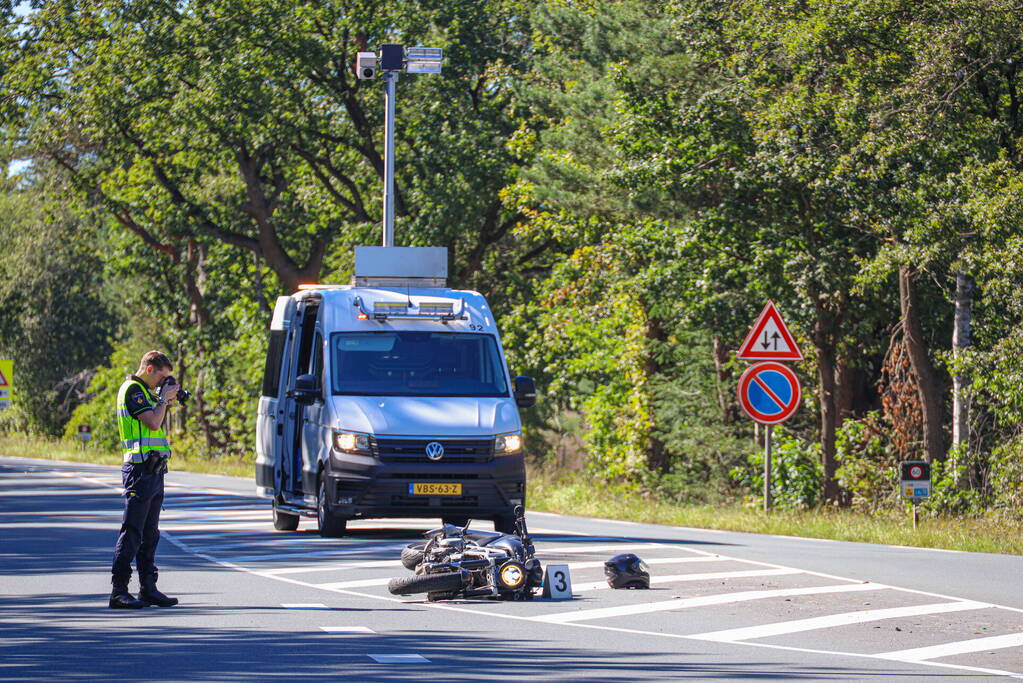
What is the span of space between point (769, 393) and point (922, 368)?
5652 mm

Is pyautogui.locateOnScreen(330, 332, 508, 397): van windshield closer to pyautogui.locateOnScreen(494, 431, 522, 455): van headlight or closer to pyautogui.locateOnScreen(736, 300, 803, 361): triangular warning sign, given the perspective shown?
pyautogui.locateOnScreen(494, 431, 522, 455): van headlight

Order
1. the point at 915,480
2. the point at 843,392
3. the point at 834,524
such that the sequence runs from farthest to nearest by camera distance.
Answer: the point at 843,392, the point at 834,524, the point at 915,480

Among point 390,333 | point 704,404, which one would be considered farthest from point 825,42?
point 704,404

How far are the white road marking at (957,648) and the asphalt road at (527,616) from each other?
0.8 inches

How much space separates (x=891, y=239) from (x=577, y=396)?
702 inches

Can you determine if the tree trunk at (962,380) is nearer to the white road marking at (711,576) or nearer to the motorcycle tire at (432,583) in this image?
the white road marking at (711,576)

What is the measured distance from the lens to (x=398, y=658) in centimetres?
955

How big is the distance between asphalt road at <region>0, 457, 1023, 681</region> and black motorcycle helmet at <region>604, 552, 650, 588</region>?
0.17m

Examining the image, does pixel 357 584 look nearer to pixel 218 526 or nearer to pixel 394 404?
pixel 394 404

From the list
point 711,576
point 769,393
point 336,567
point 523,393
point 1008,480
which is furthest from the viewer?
point 1008,480

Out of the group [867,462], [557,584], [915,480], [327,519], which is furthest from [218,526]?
[867,462]

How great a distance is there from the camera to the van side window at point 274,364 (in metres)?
20.0

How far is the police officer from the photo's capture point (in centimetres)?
1164

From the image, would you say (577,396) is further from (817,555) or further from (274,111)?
(817,555)
